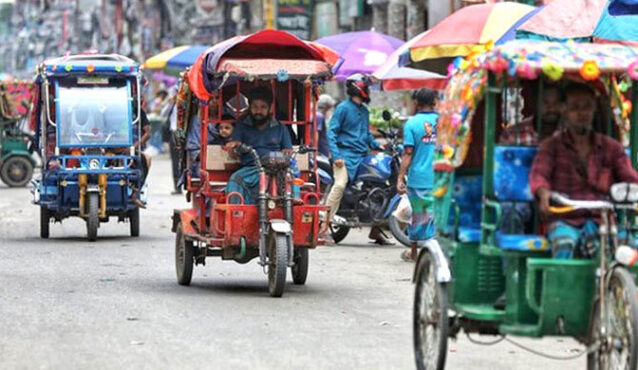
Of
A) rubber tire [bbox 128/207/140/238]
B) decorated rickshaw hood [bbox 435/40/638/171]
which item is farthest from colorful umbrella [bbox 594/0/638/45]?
rubber tire [bbox 128/207/140/238]

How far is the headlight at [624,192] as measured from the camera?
25.9ft

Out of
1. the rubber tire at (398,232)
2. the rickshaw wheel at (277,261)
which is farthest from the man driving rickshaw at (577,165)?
the rubber tire at (398,232)

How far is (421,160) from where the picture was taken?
16.2 m

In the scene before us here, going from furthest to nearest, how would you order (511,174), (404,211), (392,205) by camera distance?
(392,205)
(404,211)
(511,174)

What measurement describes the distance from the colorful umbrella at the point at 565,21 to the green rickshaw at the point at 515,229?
18.9 feet

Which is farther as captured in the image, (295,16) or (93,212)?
(295,16)

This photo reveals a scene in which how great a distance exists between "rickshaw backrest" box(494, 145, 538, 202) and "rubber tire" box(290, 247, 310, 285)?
18.3 ft

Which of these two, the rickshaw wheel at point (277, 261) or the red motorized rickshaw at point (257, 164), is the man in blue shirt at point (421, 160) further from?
the rickshaw wheel at point (277, 261)

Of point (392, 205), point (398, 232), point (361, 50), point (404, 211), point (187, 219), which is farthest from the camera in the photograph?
point (361, 50)

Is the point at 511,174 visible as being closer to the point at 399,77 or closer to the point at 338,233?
the point at 338,233

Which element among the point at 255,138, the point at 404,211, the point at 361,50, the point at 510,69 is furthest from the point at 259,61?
the point at 361,50

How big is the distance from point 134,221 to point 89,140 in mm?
1137

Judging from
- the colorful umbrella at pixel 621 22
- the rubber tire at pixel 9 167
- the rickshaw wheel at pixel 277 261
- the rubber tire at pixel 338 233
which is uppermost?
the colorful umbrella at pixel 621 22

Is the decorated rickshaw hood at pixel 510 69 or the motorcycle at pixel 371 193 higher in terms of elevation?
the decorated rickshaw hood at pixel 510 69
